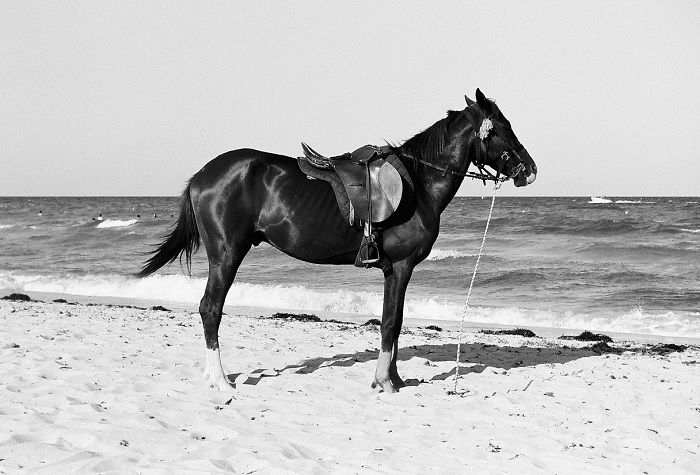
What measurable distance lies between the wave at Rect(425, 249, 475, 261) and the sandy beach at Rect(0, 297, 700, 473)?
15.6 m

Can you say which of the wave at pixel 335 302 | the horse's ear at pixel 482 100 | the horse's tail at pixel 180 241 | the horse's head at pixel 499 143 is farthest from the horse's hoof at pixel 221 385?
the wave at pixel 335 302

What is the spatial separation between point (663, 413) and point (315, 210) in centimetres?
341

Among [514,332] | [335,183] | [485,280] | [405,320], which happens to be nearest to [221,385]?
[335,183]

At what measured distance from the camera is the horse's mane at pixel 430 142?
6.31m

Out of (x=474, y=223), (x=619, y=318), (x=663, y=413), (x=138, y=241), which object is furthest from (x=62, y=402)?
(x=474, y=223)

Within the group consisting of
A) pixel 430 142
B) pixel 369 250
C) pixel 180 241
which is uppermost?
pixel 430 142

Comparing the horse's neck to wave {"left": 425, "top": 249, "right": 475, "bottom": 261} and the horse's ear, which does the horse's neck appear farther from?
wave {"left": 425, "top": 249, "right": 475, "bottom": 261}

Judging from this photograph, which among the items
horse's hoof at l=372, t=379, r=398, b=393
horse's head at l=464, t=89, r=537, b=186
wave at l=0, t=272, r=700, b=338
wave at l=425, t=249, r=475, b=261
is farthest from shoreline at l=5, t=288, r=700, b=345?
wave at l=425, t=249, r=475, b=261

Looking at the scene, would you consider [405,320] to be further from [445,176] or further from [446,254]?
[446,254]

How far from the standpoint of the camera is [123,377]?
6.00 m

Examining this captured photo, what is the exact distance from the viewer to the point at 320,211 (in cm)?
611

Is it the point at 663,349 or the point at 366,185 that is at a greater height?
the point at 366,185

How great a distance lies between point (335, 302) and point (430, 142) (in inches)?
410

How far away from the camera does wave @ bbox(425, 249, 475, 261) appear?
81.0 ft
